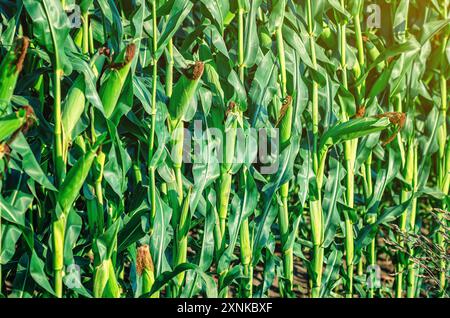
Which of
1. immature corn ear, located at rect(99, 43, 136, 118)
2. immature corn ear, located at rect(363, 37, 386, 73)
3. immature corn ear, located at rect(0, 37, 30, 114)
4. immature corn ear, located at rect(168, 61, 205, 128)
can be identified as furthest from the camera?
immature corn ear, located at rect(363, 37, 386, 73)

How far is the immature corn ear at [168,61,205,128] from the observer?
8.05ft

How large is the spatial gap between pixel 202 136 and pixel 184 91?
236mm

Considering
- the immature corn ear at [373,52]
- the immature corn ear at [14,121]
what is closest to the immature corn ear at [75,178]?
the immature corn ear at [14,121]

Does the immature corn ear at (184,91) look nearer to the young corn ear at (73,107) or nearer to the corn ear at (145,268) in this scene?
the young corn ear at (73,107)

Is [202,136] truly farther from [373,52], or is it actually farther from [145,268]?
[373,52]

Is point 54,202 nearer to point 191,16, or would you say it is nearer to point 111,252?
point 111,252

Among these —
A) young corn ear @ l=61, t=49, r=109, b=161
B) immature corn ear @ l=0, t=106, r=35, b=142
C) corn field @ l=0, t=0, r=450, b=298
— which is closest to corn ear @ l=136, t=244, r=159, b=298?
corn field @ l=0, t=0, r=450, b=298

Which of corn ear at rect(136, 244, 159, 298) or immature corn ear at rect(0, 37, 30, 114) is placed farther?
corn ear at rect(136, 244, 159, 298)

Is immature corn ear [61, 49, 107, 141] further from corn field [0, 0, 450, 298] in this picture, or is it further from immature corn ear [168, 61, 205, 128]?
immature corn ear [168, 61, 205, 128]

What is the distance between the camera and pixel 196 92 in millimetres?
2594

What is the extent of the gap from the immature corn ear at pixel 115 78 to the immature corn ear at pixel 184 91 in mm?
199

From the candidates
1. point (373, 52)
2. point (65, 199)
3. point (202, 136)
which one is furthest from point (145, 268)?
point (373, 52)

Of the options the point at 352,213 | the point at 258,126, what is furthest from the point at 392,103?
the point at 258,126
